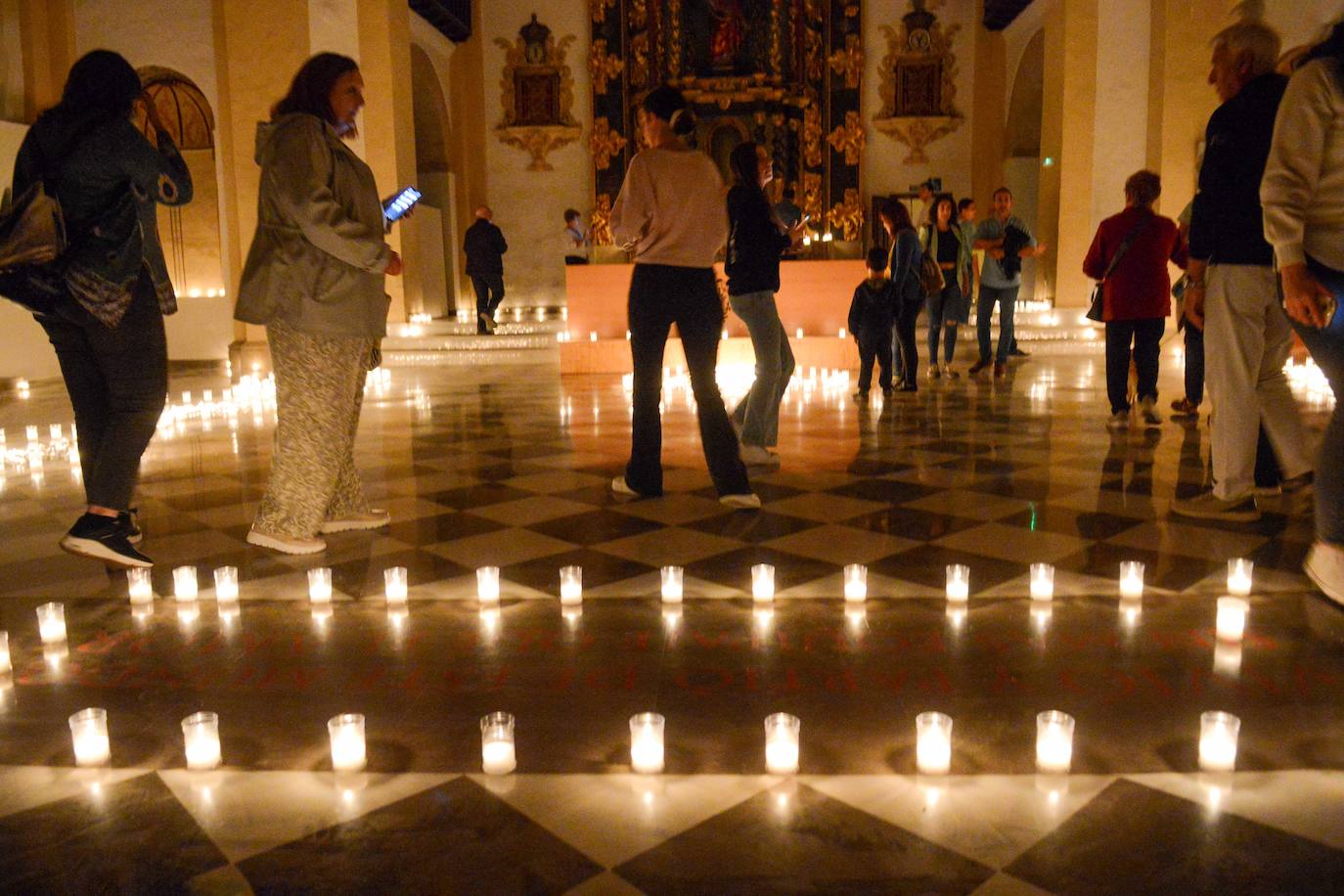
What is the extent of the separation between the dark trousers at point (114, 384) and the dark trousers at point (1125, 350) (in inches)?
200

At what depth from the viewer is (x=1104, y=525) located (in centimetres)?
393

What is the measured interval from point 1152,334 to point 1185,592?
3.72m

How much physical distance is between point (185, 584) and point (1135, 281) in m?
5.30

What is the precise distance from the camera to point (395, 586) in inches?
122

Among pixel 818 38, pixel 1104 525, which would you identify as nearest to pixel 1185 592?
pixel 1104 525

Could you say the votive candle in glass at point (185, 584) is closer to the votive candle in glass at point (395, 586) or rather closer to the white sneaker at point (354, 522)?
the votive candle in glass at point (395, 586)

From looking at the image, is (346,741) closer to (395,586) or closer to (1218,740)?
(395,586)

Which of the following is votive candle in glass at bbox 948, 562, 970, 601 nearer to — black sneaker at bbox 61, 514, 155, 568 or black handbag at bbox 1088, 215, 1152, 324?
black sneaker at bbox 61, 514, 155, 568

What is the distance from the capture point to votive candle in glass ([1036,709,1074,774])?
1946mm

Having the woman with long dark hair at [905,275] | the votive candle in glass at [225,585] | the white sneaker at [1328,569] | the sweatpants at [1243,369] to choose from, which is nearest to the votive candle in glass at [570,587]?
the votive candle in glass at [225,585]

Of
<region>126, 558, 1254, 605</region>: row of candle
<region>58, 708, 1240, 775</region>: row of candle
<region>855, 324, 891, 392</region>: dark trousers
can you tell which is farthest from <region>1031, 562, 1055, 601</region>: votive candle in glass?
<region>855, 324, 891, 392</region>: dark trousers

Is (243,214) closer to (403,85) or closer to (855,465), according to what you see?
(403,85)

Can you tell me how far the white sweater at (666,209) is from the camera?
412cm

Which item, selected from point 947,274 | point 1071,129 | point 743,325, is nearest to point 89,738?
point 947,274
